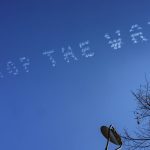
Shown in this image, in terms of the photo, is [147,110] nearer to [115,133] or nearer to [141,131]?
[141,131]

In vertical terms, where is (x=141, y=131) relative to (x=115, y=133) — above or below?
below

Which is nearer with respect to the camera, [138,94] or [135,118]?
[135,118]

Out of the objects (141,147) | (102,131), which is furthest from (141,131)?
(102,131)

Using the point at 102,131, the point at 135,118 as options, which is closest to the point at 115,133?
the point at 102,131

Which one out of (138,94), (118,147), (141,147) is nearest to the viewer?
(118,147)

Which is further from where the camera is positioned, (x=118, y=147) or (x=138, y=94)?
(x=138, y=94)

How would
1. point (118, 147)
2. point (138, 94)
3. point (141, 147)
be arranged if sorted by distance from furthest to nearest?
point (138, 94) → point (141, 147) → point (118, 147)

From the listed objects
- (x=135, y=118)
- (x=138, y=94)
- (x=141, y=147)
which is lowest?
(x=141, y=147)

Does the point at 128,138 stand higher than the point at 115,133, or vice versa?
the point at 115,133

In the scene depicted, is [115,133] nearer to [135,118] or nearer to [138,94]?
[135,118]
